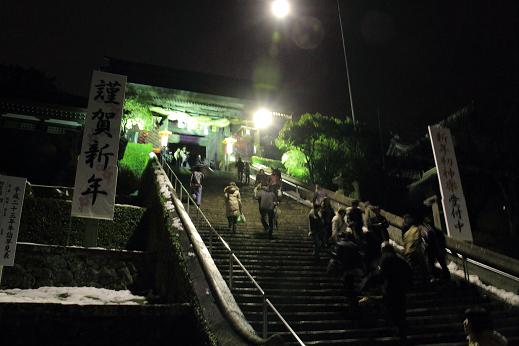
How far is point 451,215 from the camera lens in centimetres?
876

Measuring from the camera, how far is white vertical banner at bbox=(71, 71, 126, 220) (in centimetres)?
884

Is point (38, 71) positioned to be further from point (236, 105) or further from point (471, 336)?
point (471, 336)

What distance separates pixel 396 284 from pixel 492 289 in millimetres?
4261

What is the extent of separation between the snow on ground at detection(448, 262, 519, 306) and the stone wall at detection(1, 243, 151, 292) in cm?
819

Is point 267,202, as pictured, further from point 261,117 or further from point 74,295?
point 261,117

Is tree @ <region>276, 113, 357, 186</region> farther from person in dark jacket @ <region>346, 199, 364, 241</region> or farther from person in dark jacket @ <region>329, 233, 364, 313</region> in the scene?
person in dark jacket @ <region>329, 233, 364, 313</region>

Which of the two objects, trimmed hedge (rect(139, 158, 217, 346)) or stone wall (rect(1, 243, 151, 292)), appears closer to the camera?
trimmed hedge (rect(139, 158, 217, 346))

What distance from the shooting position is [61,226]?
11578 mm

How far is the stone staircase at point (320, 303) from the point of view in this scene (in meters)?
6.32

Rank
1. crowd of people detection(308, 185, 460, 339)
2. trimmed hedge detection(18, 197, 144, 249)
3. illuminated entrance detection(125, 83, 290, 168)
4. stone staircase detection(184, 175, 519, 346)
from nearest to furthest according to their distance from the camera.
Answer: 1. crowd of people detection(308, 185, 460, 339)
2. stone staircase detection(184, 175, 519, 346)
3. trimmed hedge detection(18, 197, 144, 249)
4. illuminated entrance detection(125, 83, 290, 168)

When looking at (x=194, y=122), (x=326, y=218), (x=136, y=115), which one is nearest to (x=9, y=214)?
(x=326, y=218)

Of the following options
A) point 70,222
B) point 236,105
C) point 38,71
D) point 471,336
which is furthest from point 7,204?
point 38,71

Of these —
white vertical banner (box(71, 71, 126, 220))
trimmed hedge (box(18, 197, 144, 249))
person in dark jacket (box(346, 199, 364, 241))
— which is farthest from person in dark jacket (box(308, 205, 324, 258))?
trimmed hedge (box(18, 197, 144, 249))

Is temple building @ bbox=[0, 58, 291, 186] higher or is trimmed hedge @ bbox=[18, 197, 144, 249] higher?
temple building @ bbox=[0, 58, 291, 186]
